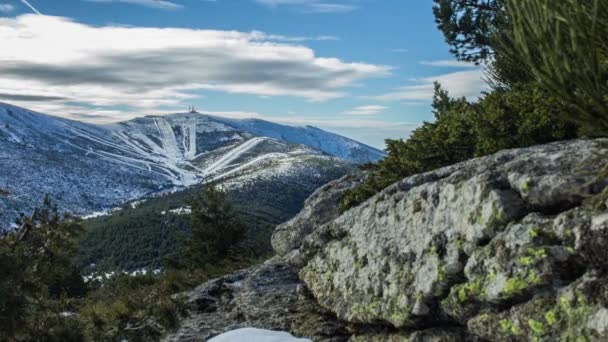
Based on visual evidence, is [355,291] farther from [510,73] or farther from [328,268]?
[510,73]

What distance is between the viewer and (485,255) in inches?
260

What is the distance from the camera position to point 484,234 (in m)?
6.82

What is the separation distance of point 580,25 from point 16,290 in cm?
937

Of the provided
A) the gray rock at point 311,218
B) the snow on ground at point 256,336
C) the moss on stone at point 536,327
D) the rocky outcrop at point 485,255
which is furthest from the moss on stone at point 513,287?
the gray rock at point 311,218

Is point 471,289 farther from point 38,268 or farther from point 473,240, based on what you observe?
point 38,268

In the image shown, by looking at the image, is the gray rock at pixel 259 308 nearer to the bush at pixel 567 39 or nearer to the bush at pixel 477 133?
the bush at pixel 477 133

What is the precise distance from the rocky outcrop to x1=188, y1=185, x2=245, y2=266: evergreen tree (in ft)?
88.1

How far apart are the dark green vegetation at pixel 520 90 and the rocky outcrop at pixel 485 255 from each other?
0.91 metres

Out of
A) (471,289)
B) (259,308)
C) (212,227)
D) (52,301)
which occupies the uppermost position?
(471,289)

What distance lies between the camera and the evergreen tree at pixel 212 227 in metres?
36.3

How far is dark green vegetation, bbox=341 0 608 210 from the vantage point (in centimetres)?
505

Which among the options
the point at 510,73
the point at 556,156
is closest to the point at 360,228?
the point at 556,156

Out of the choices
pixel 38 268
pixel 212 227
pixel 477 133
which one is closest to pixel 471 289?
pixel 477 133

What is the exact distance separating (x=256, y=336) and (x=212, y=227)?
27.5 m
